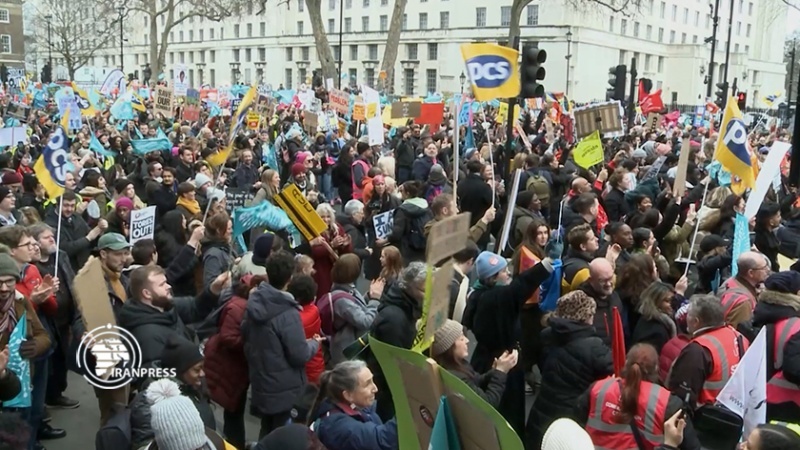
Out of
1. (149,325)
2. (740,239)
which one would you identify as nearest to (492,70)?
(740,239)

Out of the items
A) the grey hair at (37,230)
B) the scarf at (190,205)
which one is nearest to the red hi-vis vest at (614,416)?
the grey hair at (37,230)

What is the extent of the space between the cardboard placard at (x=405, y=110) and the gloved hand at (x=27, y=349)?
41.7 ft

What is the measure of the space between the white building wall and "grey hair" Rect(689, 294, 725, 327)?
49.5 meters

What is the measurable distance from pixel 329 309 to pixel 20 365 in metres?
1.88

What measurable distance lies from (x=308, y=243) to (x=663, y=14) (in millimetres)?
74198

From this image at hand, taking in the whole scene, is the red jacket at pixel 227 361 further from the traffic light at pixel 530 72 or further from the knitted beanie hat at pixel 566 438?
the traffic light at pixel 530 72

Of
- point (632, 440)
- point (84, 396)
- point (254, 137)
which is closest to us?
point (632, 440)

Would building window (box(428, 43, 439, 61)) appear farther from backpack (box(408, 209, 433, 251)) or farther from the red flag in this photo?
the red flag

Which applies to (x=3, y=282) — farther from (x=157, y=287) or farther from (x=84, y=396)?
(x=84, y=396)

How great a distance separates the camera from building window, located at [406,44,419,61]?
72.2 m

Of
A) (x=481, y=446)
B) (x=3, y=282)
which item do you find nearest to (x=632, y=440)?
(x=481, y=446)

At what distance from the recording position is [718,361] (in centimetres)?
416

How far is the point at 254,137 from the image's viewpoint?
16484 millimetres

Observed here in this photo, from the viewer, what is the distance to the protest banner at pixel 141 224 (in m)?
6.59
